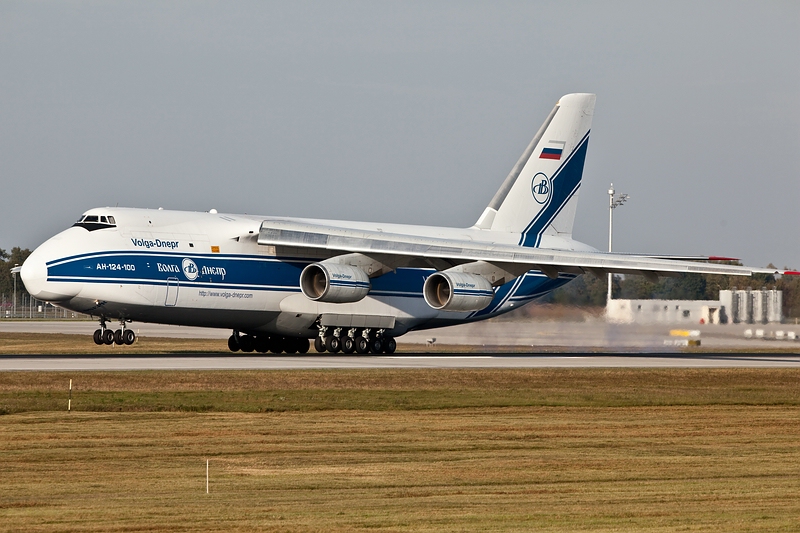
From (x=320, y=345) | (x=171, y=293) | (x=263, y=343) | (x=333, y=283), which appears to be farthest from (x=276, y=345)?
(x=171, y=293)

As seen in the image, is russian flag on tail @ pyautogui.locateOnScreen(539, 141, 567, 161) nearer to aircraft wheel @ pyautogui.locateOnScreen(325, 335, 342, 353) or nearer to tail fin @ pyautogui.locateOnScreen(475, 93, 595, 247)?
tail fin @ pyautogui.locateOnScreen(475, 93, 595, 247)

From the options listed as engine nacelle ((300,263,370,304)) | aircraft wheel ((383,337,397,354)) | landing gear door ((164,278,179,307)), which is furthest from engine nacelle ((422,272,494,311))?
landing gear door ((164,278,179,307))

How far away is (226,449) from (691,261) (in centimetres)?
2227

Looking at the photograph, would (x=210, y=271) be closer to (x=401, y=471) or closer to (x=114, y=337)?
(x=114, y=337)

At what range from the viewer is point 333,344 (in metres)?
33.0

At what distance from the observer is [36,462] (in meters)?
12.9

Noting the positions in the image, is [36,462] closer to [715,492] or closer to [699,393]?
[715,492]

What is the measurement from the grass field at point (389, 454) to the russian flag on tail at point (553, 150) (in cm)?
1510

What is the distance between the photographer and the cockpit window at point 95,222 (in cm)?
2955

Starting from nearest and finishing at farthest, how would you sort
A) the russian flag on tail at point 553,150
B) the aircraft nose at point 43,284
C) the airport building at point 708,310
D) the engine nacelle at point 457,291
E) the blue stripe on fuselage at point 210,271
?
the aircraft nose at point 43,284, the blue stripe on fuselage at point 210,271, the engine nacelle at point 457,291, the airport building at point 708,310, the russian flag on tail at point 553,150

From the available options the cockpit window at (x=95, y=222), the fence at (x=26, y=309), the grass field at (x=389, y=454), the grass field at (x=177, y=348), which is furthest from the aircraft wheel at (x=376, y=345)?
the fence at (x=26, y=309)

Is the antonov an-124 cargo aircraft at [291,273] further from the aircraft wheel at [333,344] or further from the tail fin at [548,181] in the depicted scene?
the tail fin at [548,181]

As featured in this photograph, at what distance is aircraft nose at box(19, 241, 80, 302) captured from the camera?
2827cm

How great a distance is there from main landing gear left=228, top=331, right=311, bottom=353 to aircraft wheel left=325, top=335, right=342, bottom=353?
203 centimetres
